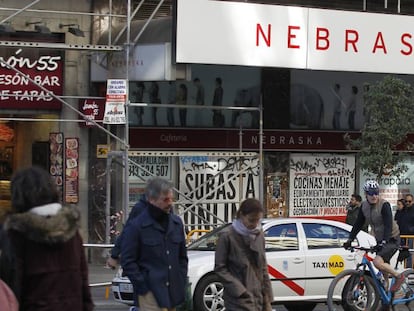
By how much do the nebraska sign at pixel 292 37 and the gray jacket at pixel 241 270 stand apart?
9476 mm

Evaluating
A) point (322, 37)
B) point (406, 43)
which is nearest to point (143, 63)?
point (322, 37)

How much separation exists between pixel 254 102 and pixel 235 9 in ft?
14.6

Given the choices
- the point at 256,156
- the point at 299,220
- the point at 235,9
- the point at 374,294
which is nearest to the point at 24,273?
the point at 374,294

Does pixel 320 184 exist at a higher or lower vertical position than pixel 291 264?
higher

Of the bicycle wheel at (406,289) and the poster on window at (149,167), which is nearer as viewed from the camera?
the bicycle wheel at (406,289)

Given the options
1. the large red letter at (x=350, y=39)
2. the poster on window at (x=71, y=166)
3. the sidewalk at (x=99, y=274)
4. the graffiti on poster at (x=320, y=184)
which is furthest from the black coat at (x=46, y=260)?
the graffiti on poster at (x=320, y=184)

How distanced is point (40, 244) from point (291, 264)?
8048 millimetres

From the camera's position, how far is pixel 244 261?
25.1ft

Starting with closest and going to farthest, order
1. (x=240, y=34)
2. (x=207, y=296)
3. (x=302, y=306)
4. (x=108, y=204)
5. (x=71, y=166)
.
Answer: (x=207, y=296)
(x=302, y=306)
(x=240, y=34)
(x=108, y=204)
(x=71, y=166)

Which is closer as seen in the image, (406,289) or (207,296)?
(406,289)

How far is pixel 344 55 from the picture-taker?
59.5 ft

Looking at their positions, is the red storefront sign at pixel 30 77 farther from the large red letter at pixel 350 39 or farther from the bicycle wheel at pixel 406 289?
the bicycle wheel at pixel 406 289

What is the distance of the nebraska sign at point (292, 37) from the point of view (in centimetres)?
1695

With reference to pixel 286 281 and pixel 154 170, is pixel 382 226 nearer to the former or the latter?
pixel 286 281
